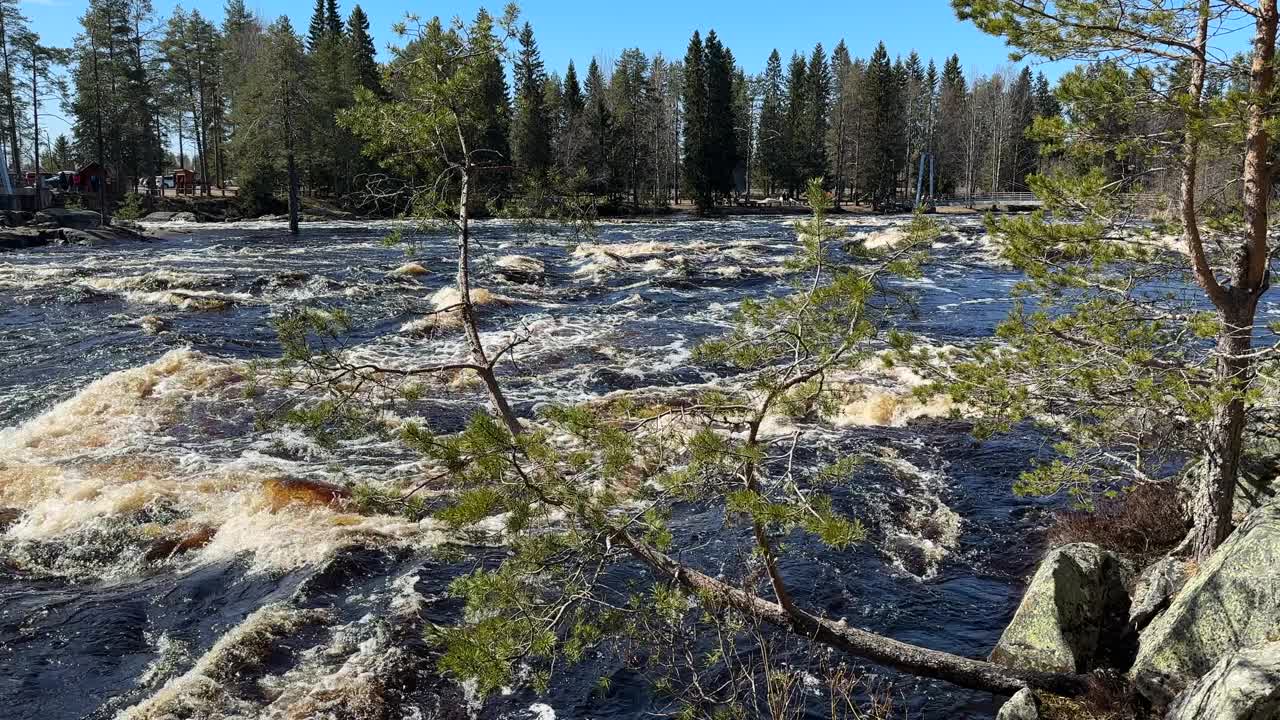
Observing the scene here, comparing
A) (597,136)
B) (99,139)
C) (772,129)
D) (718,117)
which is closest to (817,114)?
(772,129)

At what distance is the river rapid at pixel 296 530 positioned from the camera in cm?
610

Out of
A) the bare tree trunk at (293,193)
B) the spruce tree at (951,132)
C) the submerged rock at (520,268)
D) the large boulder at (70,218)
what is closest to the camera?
the submerged rock at (520,268)

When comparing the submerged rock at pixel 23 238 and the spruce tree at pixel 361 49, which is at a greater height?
the spruce tree at pixel 361 49

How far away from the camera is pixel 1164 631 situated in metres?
5.35

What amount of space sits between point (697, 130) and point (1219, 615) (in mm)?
58866

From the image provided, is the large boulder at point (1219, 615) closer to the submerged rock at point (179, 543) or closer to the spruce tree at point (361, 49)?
the submerged rock at point (179, 543)

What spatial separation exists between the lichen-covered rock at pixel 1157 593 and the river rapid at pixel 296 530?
1.05 m

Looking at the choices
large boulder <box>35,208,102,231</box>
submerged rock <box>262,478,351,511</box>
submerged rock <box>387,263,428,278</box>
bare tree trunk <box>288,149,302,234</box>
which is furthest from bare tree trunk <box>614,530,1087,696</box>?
large boulder <box>35,208,102,231</box>

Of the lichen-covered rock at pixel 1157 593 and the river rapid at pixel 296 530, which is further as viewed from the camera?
the river rapid at pixel 296 530

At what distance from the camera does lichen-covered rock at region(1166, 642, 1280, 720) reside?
3.91 meters

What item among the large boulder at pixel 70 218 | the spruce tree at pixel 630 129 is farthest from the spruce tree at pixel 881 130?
the large boulder at pixel 70 218

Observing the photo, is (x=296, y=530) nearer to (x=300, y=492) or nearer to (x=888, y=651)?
(x=300, y=492)

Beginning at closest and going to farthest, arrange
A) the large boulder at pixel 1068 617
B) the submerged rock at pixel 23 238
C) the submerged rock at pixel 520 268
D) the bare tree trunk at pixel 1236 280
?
the bare tree trunk at pixel 1236 280
the large boulder at pixel 1068 617
the submerged rock at pixel 520 268
the submerged rock at pixel 23 238

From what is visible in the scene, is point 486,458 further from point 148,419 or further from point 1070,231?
point 148,419
